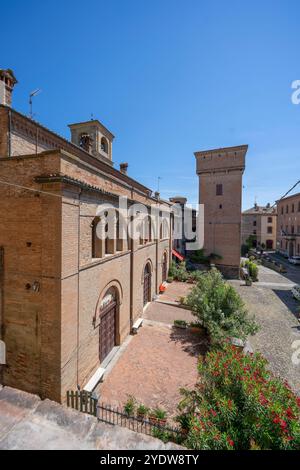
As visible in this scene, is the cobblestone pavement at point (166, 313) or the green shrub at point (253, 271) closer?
the cobblestone pavement at point (166, 313)

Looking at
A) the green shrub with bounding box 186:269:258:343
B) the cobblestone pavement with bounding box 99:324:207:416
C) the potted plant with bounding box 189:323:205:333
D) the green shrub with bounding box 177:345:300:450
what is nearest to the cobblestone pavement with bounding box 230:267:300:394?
the green shrub with bounding box 186:269:258:343

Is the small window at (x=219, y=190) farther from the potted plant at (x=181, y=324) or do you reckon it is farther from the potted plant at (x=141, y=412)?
the potted plant at (x=141, y=412)

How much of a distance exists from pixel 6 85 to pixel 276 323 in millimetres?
18433

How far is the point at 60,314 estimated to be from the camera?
548 centimetres

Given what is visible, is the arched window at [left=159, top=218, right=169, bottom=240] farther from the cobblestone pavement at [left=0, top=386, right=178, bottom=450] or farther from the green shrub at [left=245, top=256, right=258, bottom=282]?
the cobblestone pavement at [left=0, top=386, right=178, bottom=450]

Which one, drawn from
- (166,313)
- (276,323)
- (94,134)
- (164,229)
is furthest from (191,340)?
(94,134)

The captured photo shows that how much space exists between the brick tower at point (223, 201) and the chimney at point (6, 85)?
21.4 metres

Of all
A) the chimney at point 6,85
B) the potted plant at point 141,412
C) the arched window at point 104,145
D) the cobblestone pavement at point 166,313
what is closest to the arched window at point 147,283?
the cobblestone pavement at point 166,313

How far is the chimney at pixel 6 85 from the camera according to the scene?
8.30 m

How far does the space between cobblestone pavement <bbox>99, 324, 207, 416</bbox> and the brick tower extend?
16.2 m

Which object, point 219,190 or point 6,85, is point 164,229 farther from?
point 6,85

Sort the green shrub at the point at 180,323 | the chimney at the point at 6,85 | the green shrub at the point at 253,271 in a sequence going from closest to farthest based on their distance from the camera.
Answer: the chimney at the point at 6,85, the green shrub at the point at 180,323, the green shrub at the point at 253,271

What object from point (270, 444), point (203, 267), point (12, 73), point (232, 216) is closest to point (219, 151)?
point (232, 216)
